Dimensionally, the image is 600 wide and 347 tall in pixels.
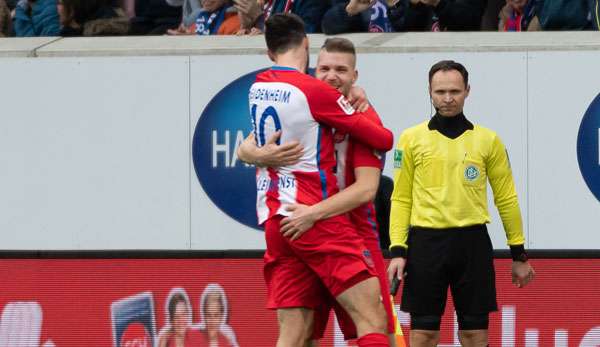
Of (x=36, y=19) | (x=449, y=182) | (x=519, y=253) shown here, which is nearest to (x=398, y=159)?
(x=449, y=182)

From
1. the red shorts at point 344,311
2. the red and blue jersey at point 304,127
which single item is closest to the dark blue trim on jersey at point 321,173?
the red and blue jersey at point 304,127

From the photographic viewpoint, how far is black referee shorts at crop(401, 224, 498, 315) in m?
7.47

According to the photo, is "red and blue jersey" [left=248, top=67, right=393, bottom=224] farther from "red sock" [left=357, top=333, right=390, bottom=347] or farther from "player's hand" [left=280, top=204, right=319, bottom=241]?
"red sock" [left=357, top=333, right=390, bottom=347]

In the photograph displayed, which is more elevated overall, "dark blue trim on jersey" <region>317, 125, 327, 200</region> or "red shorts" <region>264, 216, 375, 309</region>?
"dark blue trim on jersey" <region>317, 125, 327, 200</region>

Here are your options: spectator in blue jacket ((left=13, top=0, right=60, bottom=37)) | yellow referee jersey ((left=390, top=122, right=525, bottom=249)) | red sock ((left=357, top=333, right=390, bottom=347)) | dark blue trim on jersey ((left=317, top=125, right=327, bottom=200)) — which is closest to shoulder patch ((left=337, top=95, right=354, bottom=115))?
dark blue trim on jersey ((left=317, top=125, right=327, bottom=200))

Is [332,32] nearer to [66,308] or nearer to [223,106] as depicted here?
[223,106]

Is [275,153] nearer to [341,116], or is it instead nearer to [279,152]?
[279,152]

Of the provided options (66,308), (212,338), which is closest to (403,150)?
(212,338)

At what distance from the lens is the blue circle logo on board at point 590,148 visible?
8.42m

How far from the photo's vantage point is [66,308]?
29.1 ft

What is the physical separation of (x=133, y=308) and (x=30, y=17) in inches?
107

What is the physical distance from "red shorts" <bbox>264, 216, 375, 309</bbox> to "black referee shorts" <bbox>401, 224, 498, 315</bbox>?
1.19m

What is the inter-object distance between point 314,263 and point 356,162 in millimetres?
501

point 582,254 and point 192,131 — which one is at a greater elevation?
point 192,131
